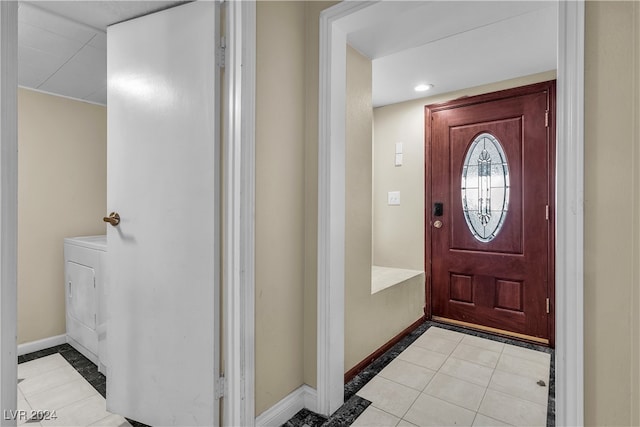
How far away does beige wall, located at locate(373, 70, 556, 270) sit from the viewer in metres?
3.20

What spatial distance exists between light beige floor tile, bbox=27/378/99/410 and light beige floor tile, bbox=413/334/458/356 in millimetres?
→ 2219

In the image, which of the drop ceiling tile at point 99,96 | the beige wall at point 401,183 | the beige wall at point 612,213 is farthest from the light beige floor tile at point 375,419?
the drop ceiling tile at point 99,96

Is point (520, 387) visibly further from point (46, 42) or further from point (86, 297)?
point (46, 42)

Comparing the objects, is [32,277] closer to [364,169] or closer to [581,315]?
[364,169]

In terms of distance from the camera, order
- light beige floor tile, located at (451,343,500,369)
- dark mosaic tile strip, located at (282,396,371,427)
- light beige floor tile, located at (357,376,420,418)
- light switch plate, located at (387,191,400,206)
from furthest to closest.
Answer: light switch plate, located at (387,191,400,206), light beige floor tile, located at (451,343,500,369), light beige floor tile, located at (357,376,420,418), dark mosaic tile strip, located at (282,396,371,427)

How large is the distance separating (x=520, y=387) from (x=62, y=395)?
2665 millimetres

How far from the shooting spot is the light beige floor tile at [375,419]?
5.18 ft

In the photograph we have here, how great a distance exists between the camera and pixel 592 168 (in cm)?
106

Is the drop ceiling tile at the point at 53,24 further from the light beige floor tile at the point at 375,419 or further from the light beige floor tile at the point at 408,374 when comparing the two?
the light beige floor tile at the point at 408,374

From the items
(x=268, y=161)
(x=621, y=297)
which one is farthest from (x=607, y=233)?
(x=268, y=161)

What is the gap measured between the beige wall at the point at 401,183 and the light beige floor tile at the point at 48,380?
2.68m

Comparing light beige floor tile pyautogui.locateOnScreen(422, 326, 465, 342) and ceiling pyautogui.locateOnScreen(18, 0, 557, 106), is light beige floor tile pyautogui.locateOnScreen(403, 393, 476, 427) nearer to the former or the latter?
light beige floor tile pyautogui.locateOnScreen(422, 326, 465, 342)

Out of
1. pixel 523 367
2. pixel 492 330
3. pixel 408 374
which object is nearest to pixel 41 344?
pixel 408 374

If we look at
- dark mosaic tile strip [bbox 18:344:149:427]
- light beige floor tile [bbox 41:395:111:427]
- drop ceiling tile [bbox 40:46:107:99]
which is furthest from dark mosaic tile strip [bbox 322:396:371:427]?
drop ceiling tile [bbox 40:46:107:99]
